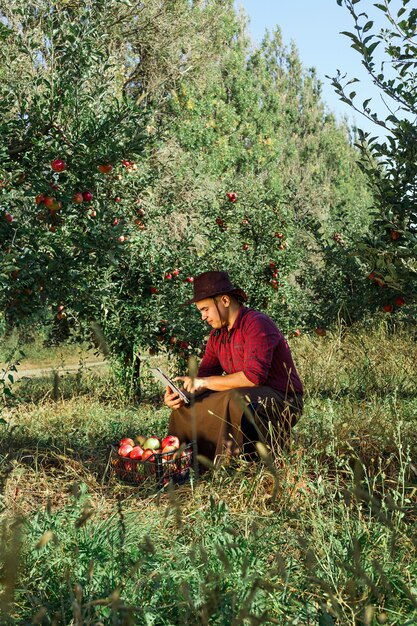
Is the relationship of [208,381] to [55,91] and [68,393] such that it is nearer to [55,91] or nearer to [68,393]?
[55,91]

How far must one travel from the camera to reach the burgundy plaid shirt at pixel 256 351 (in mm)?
4609

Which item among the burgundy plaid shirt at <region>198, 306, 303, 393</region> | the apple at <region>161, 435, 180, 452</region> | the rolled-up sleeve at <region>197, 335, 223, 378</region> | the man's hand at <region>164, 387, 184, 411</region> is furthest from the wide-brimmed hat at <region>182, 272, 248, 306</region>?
the apple at <region>161, 435, 180, 452</region>

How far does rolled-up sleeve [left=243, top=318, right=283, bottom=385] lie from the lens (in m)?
4.60

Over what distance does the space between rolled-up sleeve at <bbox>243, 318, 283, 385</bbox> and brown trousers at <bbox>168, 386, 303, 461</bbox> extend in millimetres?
81

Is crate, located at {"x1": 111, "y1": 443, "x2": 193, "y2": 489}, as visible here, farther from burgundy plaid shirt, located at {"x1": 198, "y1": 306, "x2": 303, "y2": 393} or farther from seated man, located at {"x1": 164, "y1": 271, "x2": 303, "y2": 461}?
burgundy plaid shirt, located at {"x1": 198, "y1": 306, "x2": 303, "y2": 393}

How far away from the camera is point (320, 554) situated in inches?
113

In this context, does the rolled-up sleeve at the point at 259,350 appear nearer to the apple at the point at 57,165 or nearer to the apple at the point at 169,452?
the apple at the point at 169,452

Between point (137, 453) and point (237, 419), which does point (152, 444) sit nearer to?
point (137, 453)

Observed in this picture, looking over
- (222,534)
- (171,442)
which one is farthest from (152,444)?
(222,534)

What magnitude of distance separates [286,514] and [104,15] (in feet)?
11.1

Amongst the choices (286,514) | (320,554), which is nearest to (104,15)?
(286,514)

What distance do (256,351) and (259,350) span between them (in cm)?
2

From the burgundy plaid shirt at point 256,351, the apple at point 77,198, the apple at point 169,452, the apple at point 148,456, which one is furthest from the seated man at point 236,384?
the apple at point 77,198

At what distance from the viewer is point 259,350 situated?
461cm
